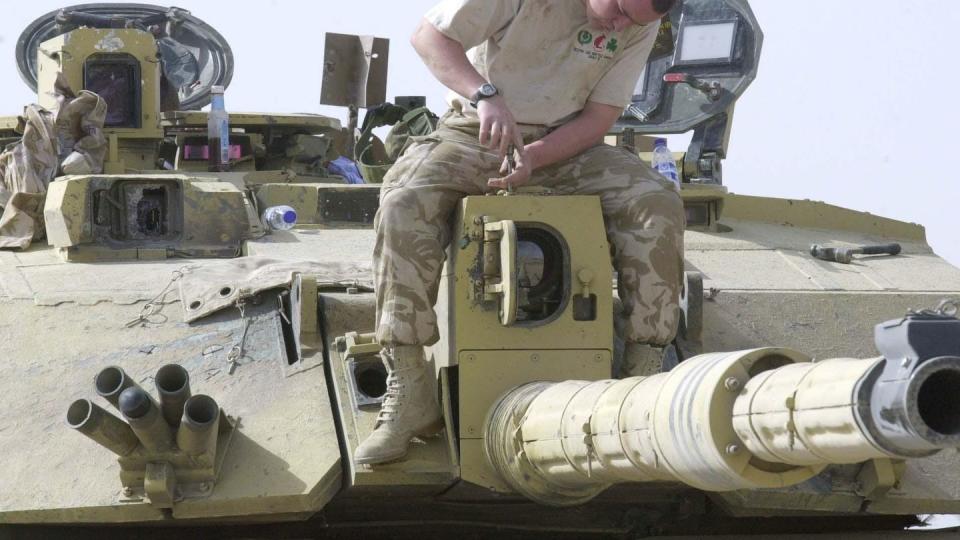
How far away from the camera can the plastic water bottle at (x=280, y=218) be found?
8.48m

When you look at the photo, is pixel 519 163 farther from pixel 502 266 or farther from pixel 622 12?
pixel 622 12

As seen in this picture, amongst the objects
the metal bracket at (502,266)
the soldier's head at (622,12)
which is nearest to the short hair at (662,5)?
the soldier's head at (622,12)

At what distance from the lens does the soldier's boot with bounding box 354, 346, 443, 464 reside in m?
6.19

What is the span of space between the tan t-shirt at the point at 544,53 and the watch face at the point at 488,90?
8.0 inches

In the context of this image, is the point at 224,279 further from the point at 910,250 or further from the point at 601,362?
the point at 910,250

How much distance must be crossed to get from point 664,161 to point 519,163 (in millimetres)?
2780

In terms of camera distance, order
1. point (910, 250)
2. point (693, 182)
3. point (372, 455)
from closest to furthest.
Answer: point (372, 455) < point (910, 250) < point (693, 182)

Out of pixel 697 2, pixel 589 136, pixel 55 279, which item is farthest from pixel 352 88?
pixel 589 136

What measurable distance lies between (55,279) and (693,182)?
3.72 m

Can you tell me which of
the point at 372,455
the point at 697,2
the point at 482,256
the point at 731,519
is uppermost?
the point at 697,2

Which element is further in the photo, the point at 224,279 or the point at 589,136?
the point at 224,279

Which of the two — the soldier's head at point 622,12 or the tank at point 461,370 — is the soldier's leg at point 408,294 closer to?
the tank at point 461,370

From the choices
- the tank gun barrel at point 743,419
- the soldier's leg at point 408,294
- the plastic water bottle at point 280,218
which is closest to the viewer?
the tank gun barrel at point 743,419

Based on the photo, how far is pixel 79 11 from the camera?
12555mm
